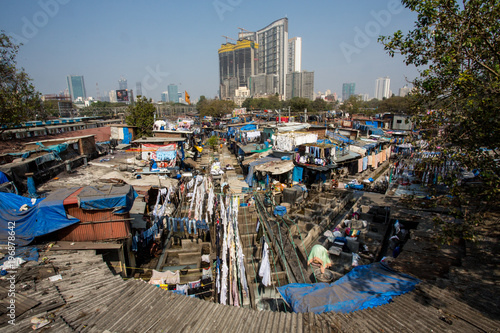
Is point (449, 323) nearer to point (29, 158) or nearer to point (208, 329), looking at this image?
point (208, 329)

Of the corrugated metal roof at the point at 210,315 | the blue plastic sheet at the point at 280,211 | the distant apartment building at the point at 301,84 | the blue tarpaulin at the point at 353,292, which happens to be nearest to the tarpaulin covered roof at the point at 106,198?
the corrugated metal roof at the point at 210,315

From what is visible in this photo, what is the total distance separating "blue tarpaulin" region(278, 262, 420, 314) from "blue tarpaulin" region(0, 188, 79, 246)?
7008 mm

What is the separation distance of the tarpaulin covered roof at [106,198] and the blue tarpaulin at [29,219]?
0.65 m

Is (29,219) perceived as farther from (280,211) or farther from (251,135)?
(251,135)

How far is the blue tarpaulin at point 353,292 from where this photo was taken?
5105mm

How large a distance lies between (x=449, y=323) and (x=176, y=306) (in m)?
4.65

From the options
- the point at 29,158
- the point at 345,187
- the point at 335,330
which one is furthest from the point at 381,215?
the point at 29,158

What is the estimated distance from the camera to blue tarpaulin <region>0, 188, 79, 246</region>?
742cm

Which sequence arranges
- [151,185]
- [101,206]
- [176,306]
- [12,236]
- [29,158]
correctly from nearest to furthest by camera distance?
[176,306] < [12,236] < [101,206] < [29,158] < [151,185]

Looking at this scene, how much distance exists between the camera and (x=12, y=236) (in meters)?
7.33

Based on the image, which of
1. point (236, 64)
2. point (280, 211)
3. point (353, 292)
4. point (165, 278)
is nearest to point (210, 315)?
point (353, 292)

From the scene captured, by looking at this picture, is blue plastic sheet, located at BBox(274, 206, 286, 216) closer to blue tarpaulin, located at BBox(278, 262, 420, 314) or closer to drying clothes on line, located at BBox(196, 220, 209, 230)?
drying clothes on line, located at BBox(196, 220, 209, 230)

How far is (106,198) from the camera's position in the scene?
317 inches

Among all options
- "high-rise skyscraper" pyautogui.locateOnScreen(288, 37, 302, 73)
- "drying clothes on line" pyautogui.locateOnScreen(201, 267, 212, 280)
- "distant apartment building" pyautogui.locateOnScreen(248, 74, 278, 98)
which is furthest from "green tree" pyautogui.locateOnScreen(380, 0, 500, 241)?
"high-rise skyscraper" pyautogui.locateOnScreen(288, 37, 302, 73)
